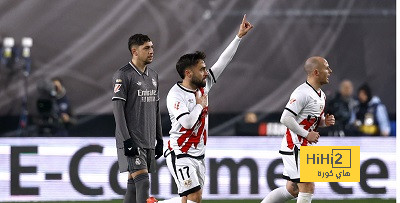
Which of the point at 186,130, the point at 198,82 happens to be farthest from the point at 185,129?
the point at 198,82

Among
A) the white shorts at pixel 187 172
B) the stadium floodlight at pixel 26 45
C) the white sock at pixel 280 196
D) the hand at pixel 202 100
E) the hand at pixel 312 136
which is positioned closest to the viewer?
the hand at pixel 202 100

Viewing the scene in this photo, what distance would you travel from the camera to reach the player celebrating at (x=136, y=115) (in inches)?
368

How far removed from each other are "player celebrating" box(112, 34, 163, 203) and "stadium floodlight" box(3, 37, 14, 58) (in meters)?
6.44

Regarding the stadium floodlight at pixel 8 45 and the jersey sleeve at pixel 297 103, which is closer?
the jersey sleeve at pixel 297 103

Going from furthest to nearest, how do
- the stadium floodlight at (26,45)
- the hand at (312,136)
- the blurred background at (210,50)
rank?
the stadium floodlight at (26,45)
the blurred background at (210,50)
the hand at (312,136)

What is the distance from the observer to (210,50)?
628 inches

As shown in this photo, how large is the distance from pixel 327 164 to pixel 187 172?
1771 millimetres

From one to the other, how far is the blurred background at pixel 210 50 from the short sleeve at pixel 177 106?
605 cm

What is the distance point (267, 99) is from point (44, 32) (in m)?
3.11

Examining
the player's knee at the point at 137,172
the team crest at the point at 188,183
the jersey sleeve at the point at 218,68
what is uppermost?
the jersey sleeve at the point at 218,68

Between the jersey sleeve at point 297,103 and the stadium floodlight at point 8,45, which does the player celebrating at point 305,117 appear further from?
the stadium floodlight at point 8,45

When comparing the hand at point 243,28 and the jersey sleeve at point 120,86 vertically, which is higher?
the hand at point 243,28

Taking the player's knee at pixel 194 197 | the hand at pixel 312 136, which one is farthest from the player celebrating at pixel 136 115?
the hand at pixel 312 136

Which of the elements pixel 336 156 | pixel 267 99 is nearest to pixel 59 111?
pixel 267 99
